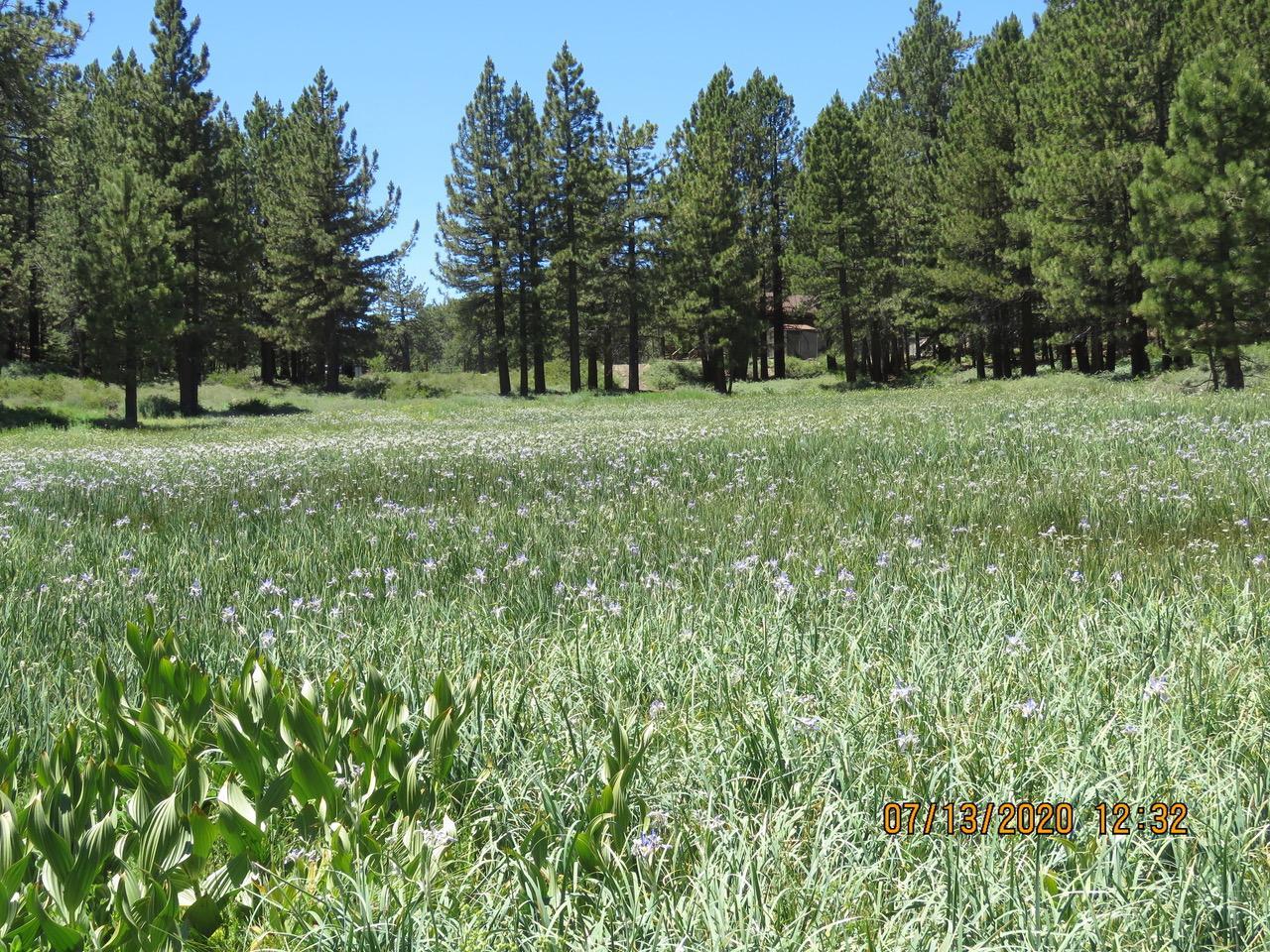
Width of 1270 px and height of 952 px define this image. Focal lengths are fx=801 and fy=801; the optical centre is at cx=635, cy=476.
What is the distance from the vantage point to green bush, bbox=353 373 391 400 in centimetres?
4532

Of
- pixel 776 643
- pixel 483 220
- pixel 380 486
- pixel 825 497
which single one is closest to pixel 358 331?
pixel 483 220

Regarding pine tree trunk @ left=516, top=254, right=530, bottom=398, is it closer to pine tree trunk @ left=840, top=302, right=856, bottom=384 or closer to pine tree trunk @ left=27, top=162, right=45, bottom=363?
pine tree trunk @ left=840, top=302, right=856, bottom=384

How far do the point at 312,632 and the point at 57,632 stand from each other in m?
1.18

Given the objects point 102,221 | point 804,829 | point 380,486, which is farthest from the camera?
point 102,221

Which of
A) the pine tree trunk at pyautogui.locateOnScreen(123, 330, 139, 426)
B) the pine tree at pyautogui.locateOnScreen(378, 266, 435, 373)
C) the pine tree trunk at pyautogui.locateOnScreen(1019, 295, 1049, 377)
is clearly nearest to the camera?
the pine tree trunk at pyautogui.locateOnScreen(123, 330, 139, 426)

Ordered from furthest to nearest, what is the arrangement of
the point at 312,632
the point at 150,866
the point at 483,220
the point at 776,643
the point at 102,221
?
the point at 483,220 → the point at 102,221 → the point at 312,632 → the point at 776,643 → the point at 150,866

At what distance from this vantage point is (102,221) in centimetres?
2619

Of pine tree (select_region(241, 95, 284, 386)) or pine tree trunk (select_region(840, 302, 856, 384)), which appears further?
pine tree (select_region(241, 95, 284, 386))

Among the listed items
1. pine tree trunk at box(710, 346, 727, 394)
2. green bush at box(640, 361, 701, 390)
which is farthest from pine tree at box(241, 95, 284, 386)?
pine tree trunk at box(710, 346, 727, 394)

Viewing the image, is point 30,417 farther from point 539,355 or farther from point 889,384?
point 889,384

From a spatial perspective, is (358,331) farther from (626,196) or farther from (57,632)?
(57,632)
